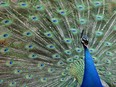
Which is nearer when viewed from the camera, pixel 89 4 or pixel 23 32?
pixel 23 32

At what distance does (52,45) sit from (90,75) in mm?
503

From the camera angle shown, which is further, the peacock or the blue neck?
the peacock

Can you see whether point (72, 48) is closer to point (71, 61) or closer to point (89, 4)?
point (71, 61)

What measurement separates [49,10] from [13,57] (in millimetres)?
549

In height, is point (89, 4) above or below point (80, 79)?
above

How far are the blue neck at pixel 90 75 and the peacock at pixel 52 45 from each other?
14 centimetres

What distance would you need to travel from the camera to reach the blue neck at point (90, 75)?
8.28ft

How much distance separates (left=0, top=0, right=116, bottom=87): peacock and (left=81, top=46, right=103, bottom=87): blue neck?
0.46 ft

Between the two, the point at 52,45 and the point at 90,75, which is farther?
the point at 52,45

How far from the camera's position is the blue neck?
2.52 metres

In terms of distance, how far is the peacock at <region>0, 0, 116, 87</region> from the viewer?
2.86m

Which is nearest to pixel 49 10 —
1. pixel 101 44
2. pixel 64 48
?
pixel 64 48

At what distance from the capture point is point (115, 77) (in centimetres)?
286

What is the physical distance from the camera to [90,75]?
8.55 feet
